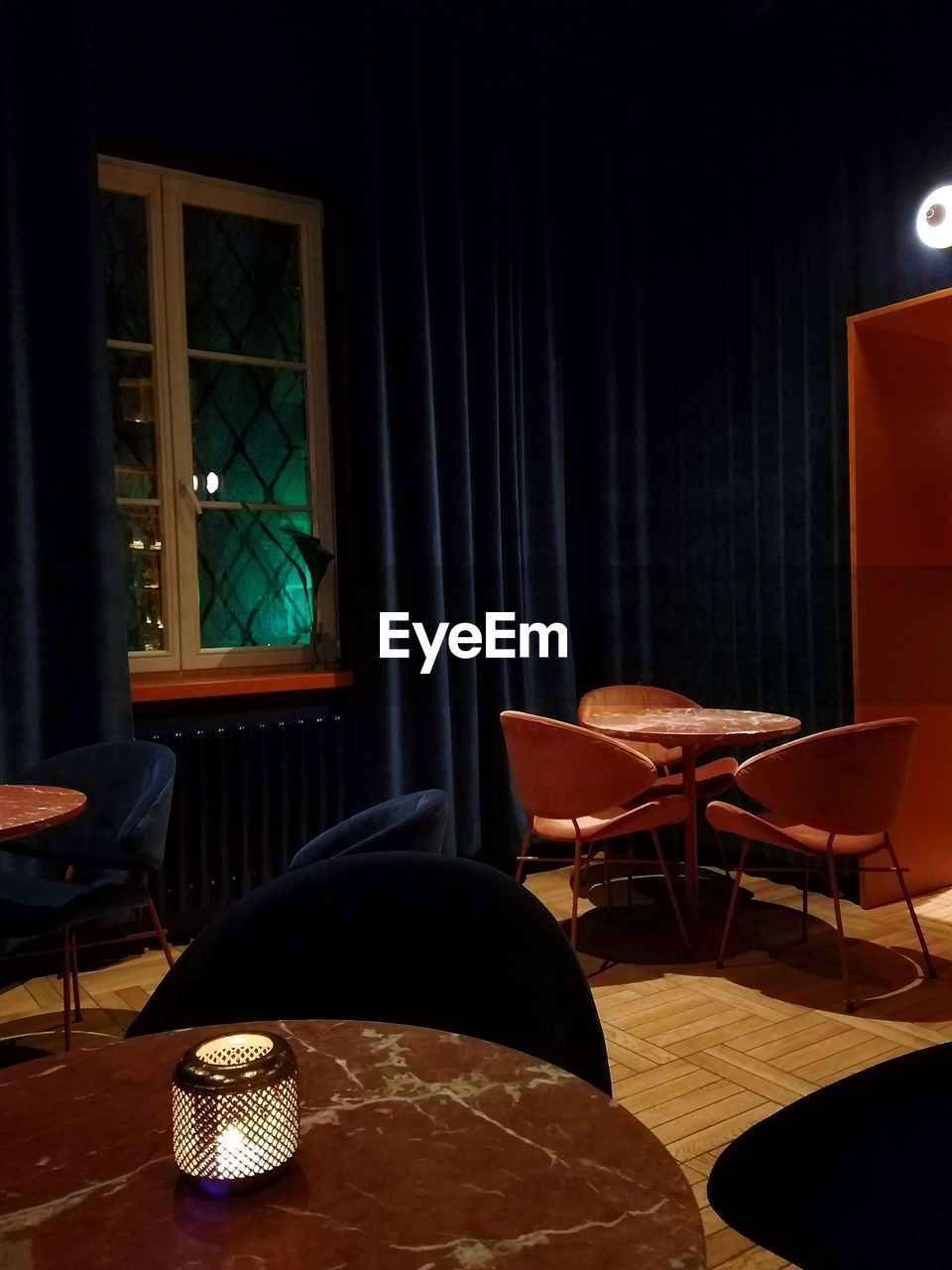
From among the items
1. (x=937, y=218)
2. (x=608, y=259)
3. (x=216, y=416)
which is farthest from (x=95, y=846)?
(x=937, y=218)

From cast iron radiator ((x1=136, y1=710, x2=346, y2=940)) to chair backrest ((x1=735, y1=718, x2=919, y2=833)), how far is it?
155 cm

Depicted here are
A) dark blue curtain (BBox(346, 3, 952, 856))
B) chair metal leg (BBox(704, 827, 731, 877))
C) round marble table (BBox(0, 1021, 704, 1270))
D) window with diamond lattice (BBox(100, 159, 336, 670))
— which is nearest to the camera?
round marble table (BBox(0, 1021, 704, 1270))

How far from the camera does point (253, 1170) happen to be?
685 mm

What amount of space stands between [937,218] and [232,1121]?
3.63 metres

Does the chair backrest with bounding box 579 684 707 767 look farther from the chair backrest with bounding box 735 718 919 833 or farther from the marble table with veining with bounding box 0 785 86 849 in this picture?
the marble table with veining with bounding box 0 785 86 849

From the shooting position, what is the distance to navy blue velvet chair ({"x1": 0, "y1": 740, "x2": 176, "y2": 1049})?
246 centimetres

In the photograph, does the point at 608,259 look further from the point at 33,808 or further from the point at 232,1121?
the point at 232,1121

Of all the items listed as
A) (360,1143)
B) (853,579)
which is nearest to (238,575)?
(853,579)

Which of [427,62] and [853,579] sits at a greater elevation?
[427,62]

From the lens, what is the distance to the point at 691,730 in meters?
3.20

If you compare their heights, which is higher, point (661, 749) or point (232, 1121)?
point (232, 1121)

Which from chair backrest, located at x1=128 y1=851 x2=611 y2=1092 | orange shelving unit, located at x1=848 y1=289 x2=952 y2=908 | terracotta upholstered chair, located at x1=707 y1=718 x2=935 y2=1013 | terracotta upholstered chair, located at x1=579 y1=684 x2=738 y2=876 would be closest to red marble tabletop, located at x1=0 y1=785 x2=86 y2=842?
chair backrest, located at x1=128 y1=851 x2=611 y2=1092

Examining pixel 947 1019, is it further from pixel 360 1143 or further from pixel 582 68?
pixel 582 68

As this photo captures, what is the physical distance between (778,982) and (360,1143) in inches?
99.4
